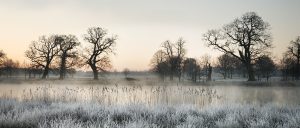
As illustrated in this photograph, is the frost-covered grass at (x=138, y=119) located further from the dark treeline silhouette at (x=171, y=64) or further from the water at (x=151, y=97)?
the dark treeline silhouette at (x=171, y=64)

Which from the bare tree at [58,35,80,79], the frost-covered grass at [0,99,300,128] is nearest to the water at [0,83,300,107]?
the frost-covered grass at [0,99,300,128]

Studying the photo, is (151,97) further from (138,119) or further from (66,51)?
(66,51)

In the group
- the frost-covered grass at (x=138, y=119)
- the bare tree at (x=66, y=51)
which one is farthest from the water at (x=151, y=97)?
the bare tree at (x=66, y=51)

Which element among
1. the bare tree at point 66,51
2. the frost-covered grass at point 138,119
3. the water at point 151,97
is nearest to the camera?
the frost-covered grass at point 138,119

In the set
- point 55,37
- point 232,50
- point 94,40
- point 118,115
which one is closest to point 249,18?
point 232,50

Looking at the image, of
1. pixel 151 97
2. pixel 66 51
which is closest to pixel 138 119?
pixel 151 97

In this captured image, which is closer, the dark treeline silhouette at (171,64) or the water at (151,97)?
the water at (151,97)

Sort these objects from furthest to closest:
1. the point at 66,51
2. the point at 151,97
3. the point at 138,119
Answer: the point at 66,51, the point at 151,97, the point at 138,119

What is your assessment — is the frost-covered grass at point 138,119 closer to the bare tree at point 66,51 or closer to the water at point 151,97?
the water at point 151,97

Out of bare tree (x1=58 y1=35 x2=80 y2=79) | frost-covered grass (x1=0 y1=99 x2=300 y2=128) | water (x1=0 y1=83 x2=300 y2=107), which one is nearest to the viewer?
frost-covered grass (x1=0 y1=99 x2=300 y2=128)

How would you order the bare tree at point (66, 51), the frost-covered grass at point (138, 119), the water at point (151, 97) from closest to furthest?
the frost-covered grass at point (138, 119), the water at point (151, 97), the bare tree at point (66, 51)

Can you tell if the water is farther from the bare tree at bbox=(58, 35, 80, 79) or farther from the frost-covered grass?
the bare tree at bbox=(58, 35, 80, 79)

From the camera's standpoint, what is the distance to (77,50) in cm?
5697

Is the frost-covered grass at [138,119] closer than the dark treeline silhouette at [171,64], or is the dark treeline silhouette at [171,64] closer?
the frost-covered grass at [138,119]
